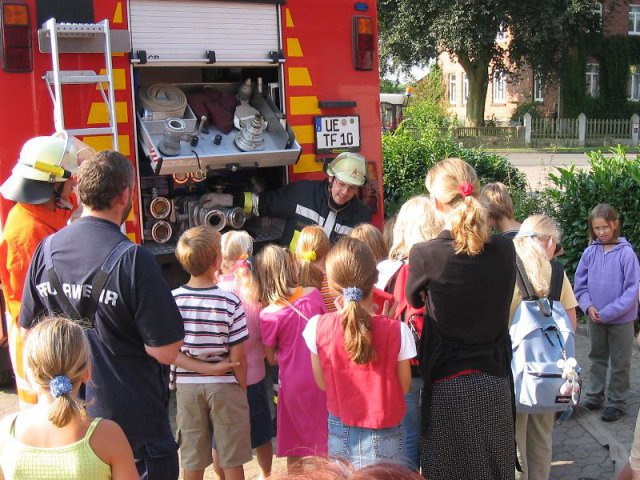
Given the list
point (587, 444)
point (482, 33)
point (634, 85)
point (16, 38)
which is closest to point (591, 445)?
point (587, 444)

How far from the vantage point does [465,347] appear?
10.4 ft

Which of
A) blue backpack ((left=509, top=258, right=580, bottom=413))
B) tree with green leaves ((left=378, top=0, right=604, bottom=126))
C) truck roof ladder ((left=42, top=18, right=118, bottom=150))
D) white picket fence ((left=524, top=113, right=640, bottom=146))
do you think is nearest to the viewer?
blue backpack ((left=509, top=258, right=580, bottom=413))

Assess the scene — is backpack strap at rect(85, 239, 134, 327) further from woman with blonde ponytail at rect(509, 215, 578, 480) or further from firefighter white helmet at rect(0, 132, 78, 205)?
woman with blonde ponytail at rect(509, 215, 578, 480)

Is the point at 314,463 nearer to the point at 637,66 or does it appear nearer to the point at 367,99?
the point at 367,99

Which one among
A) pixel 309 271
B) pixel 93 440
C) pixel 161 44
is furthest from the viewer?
pixel 161 44

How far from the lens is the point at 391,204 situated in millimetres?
8945

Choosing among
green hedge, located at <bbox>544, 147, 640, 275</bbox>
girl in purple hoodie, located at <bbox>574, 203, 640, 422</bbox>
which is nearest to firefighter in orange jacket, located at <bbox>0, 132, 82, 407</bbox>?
girl in purple hoodie, located at <bbox>574, 203, 640, 422</bbox>

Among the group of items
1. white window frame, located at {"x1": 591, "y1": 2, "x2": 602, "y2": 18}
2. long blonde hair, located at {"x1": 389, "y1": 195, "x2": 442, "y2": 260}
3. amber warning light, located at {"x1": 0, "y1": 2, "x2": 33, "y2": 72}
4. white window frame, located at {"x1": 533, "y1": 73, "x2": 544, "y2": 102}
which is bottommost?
long blonde hair, located at {"x1": 389, "y1": 195, "x2": 442, "y2": 260}

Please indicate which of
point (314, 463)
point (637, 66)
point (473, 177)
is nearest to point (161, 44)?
point (473, 177)

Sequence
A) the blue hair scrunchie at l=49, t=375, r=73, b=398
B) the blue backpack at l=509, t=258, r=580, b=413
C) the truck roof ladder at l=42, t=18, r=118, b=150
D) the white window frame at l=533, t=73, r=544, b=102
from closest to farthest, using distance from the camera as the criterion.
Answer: the blue hair scrunchie at l=49, t=375, r=73, b=398 → the blue backpack at l=509, t=258, r=580, b=413 → the truck roof ladder at l=42, t=18, r=118, b=150 → the white window frame at l=533, t=73, r=544, b=102

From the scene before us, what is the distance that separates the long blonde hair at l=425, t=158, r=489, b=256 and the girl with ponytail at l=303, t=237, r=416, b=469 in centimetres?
37

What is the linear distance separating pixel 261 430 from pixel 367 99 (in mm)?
2781

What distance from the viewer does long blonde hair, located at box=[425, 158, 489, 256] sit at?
3.04 metres

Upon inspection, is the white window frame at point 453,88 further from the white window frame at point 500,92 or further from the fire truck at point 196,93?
the fire truck at point 196,93
